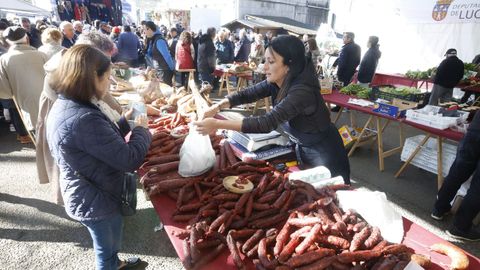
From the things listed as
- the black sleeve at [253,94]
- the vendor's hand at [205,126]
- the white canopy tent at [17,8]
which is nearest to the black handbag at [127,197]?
the vendor's hand at [205,126]

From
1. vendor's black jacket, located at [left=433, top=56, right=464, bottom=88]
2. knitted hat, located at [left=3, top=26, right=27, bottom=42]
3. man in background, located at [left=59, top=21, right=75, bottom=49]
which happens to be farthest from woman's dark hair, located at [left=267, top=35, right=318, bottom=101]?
man in background, located at [left=59, top=21, right=75, bottom=49]

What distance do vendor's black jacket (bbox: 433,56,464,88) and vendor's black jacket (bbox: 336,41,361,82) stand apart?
6.84 ft

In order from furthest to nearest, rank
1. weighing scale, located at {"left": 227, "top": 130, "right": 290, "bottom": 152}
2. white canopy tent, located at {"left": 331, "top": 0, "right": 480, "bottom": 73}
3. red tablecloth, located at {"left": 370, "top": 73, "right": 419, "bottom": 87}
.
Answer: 1. red tablecloth, located at {"left": 370, "top": 73, "right": 419, "bottom": 87}
2. white canopy tent, located at {"left": 331, "top": 0, "right": 480, "bottom": 73}
3. weighing scale, located at {"left": 227, "top": 130, "right": 290, "bottom": 152}

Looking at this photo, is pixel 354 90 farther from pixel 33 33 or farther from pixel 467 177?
pixel 33 33

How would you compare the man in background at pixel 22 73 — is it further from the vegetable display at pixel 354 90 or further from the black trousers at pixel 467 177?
the black trousers at pixel 467 177

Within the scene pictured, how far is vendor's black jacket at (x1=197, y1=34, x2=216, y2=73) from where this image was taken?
880 centimetres

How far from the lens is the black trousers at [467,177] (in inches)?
117

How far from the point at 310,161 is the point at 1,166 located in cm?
492

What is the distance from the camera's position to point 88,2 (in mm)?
15141

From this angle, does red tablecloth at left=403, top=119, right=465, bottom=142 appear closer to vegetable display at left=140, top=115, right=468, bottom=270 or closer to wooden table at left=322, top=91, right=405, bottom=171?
wooden table at left=322, top=91, right=405, bottom=171

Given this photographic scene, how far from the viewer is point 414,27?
10547mm

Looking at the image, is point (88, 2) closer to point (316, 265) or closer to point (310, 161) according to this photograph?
point (310, 161)

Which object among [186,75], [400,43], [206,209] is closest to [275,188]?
[206,209]

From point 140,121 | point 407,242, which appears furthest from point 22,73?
point 407,242
